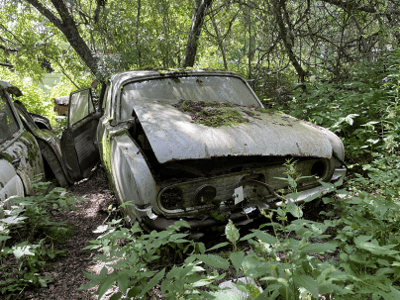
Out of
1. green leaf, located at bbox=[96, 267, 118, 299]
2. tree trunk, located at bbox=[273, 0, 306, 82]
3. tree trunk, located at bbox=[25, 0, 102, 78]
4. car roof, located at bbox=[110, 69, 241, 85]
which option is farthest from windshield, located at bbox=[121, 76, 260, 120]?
tree trunk, located at bbox=[25, 0, 102, 78]

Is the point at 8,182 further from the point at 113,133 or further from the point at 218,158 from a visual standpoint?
the point at 218,158

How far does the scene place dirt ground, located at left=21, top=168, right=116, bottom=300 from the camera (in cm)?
232

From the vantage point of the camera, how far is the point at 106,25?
7500mm

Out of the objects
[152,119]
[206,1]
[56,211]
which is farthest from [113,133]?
[206,1]

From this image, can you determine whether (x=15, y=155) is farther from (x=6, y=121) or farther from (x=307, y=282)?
(x=307, y=282)

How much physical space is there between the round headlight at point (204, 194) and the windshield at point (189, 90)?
1.47 meters

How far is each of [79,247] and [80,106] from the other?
256 cm

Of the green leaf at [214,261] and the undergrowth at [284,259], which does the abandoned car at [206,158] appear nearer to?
the undergrowth at [284,259]

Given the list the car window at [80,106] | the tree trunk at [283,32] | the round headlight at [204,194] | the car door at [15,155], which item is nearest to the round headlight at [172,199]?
the round headlight at [204,194]

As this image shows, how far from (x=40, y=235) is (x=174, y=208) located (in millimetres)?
1556

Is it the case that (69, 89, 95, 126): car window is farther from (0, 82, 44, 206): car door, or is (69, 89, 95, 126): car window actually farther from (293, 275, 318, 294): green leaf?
(293, 275, 318, 294): green leaf

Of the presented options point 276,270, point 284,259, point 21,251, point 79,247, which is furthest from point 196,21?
point 276,270

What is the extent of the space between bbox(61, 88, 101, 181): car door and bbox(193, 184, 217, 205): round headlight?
2523mm

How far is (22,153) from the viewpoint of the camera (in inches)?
140
